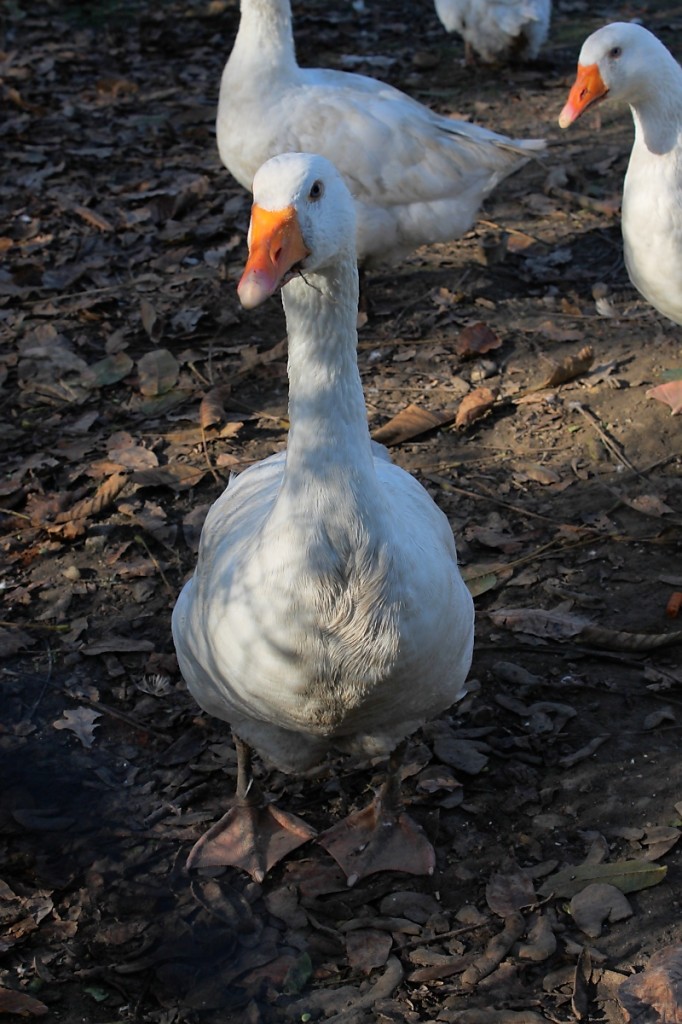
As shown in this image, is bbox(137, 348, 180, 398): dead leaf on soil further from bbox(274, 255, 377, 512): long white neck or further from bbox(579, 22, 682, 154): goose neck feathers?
bbox(274, 255, 377, 512): long white neck

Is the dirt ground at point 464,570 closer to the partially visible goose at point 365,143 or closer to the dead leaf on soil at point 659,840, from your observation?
the dead leaf on soil at point 659,840

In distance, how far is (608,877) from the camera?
3068 mm

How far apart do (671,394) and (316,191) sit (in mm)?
2876

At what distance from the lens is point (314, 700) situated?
2.76m

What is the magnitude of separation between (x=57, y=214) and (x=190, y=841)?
4894 mm

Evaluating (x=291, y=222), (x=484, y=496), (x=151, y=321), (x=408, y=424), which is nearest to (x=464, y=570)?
(x=484, y=496)

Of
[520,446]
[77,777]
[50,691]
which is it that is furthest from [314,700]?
[520,446]

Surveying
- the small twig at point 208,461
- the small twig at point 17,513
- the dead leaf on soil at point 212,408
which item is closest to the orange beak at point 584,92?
the dead leaf on soil at point 212,408

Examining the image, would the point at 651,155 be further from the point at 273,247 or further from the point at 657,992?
the point at 657,992

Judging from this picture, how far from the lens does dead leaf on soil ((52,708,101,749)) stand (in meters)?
3.66

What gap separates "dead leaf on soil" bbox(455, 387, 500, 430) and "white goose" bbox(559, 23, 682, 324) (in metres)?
0.82

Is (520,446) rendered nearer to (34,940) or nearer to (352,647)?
(352,647)

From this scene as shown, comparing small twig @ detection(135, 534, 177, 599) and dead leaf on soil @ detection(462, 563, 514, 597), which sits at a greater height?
dead leaf on soil @ detection(462, 563, 514, 597)

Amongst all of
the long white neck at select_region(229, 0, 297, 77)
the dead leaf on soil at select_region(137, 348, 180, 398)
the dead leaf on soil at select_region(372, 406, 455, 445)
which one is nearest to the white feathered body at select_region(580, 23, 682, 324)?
the dead leaf on soil at select_region(372, 406, 455, 445)
